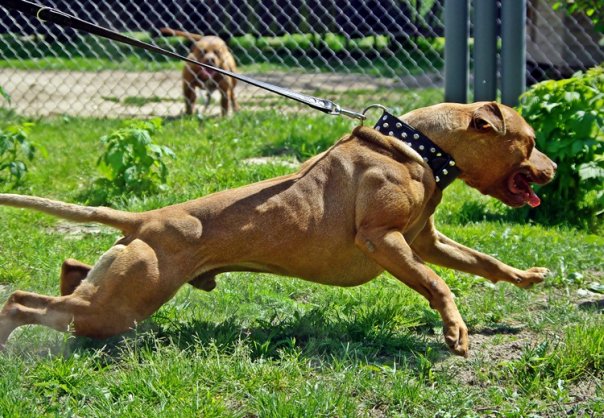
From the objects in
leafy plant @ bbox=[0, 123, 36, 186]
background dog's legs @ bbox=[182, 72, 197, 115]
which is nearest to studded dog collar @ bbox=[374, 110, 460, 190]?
leafy plant @ bbox=[0, 123, 36, 186]

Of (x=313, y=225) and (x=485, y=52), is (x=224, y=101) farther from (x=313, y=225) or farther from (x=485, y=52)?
(x=313, y=225)

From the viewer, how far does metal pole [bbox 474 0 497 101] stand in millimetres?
7121

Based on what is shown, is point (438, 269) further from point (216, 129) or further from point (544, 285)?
point (216, 129)

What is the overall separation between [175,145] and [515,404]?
4643mm

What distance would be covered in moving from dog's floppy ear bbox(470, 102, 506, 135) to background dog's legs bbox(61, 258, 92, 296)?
1.83 metres

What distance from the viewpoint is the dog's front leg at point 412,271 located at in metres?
3.96

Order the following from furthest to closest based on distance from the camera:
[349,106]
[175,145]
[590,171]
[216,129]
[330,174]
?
[349,106], [216,129], [175,145], [590,171], [330,174]

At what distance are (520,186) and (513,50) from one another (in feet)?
9.45

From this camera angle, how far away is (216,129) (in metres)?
8.14

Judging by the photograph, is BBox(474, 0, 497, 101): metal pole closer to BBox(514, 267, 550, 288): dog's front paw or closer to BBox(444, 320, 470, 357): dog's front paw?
BBox(514, 267, 550, 288): dog's front paw

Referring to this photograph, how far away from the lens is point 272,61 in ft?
41.1

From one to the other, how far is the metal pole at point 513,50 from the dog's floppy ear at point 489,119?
9.47 ft

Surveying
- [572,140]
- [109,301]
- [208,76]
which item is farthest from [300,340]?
[208,76]

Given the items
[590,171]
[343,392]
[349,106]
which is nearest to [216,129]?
[349,106]
